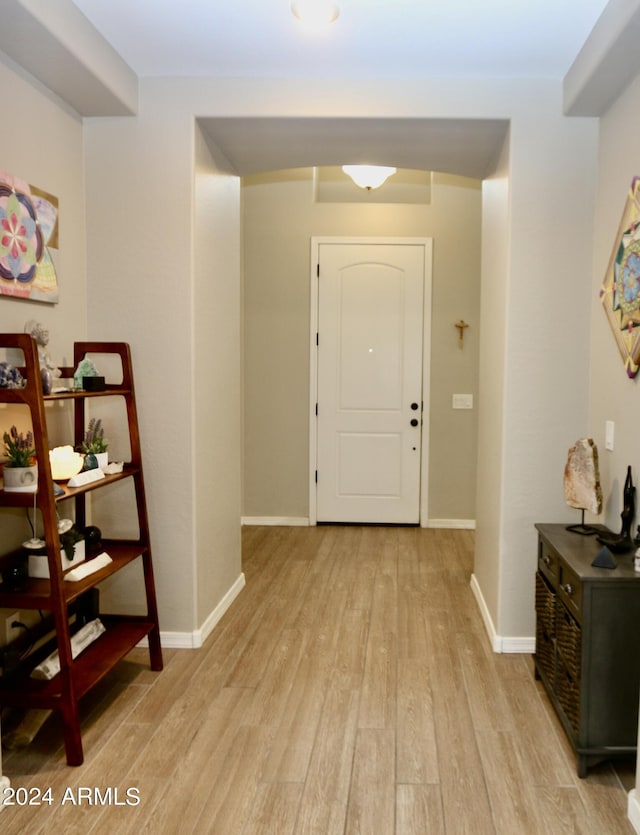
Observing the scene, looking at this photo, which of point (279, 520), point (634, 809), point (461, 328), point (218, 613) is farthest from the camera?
point (279, 520)

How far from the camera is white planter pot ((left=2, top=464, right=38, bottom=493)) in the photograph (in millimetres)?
2166

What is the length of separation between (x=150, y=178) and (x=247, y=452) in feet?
9.53

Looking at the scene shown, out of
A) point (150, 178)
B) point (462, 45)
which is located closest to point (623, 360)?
point (462, 45)

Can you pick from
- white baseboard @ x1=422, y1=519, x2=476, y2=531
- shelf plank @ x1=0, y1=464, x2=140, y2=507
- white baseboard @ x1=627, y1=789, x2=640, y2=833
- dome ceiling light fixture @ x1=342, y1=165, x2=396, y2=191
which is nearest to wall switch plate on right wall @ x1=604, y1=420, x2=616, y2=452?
white baseboard @ x1=627, y1=789, x2=640, y2=833

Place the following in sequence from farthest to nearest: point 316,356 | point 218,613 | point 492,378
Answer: point 316,356 < point 218,613 < point 492,378

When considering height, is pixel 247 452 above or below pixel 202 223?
below

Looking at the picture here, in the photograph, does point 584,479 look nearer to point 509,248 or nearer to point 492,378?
point 492,378

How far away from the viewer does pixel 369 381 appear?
5445 millimetres

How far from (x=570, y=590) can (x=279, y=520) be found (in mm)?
3479

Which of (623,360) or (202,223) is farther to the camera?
(202,223)

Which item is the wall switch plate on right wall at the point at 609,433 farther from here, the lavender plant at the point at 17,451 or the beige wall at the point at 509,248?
the lavender plant at the point at 17,451

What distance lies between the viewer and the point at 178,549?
10.2 feet

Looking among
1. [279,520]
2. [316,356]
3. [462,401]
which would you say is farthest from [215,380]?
[462,401]

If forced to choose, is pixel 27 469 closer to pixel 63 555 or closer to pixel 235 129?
pixel 63 555
